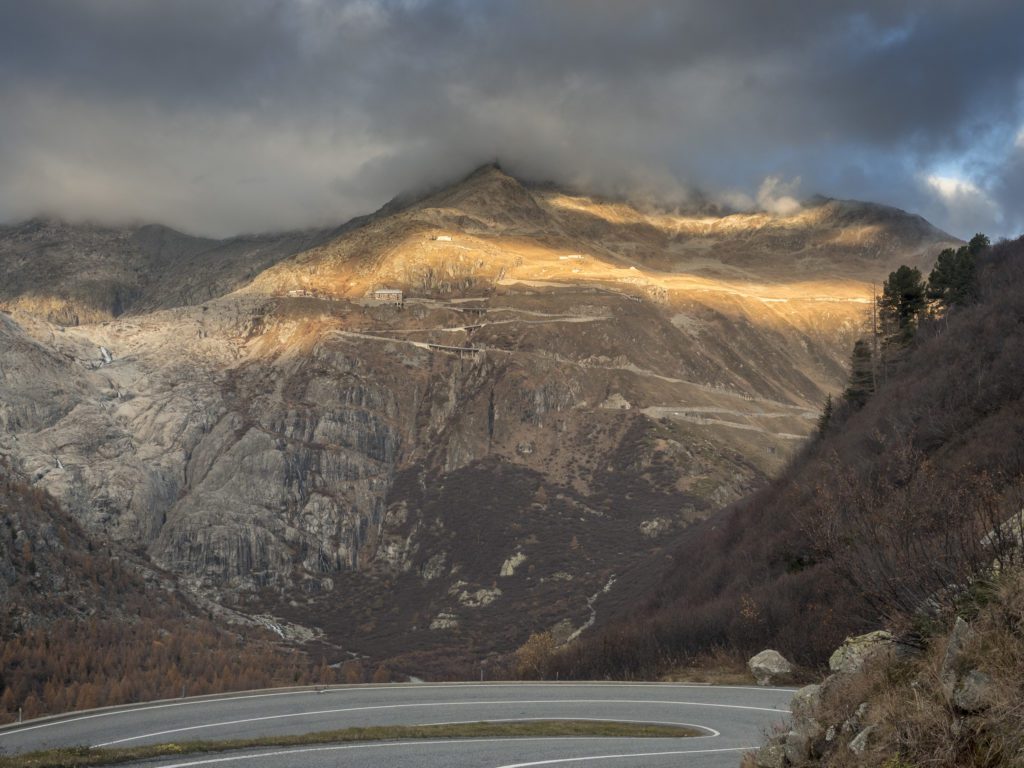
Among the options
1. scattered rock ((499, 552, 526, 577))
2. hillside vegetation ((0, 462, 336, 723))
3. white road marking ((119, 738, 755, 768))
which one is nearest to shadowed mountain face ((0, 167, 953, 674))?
scattered rock ((499, 552, 526, 577))

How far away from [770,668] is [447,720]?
14.2m

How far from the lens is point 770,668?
31.0 metres

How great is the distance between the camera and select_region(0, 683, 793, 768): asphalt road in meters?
16.7

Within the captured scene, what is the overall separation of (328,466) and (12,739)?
105 m

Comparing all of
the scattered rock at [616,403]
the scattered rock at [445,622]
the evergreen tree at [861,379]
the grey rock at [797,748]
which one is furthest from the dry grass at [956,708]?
the scattered rock at [616,403]

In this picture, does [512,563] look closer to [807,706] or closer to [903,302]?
[903,302]

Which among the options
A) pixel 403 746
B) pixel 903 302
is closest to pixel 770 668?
pixel 403 746

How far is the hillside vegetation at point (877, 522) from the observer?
11703 mm

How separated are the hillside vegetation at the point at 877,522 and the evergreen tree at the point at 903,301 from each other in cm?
96

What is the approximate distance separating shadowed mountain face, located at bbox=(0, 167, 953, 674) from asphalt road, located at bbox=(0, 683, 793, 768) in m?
53.9

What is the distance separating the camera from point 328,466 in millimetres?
129625

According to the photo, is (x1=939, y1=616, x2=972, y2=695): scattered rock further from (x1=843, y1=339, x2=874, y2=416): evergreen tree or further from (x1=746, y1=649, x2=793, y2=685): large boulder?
(x1=843, y1=339, x2=874, y2=416): evergreen tree

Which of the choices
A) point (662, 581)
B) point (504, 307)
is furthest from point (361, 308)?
point (662, 581)

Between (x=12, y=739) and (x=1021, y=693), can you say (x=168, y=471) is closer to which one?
(x=12, y=739)
